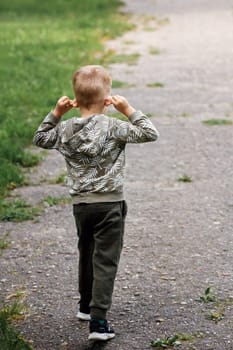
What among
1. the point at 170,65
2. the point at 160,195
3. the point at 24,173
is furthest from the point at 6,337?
the point at 170,65

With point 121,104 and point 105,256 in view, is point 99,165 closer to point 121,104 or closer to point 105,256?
point 121,104

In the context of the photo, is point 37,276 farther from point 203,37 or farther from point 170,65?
point 203,37

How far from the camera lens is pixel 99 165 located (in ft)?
15.4

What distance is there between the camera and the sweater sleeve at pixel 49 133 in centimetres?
483

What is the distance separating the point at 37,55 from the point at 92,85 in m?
11.7

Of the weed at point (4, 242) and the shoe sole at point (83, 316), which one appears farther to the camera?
the weed at point (4, 242)

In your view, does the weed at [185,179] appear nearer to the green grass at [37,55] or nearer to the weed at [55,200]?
the weed at [55,200]

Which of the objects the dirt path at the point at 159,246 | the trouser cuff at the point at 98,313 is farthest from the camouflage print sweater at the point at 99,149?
the dirt path at the point at 159,246

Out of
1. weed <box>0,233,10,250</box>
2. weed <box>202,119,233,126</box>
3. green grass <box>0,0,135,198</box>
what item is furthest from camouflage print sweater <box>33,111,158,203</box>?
weed <box>202,119,233,126</box>

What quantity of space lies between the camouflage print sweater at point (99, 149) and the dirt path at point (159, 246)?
29.5 inches

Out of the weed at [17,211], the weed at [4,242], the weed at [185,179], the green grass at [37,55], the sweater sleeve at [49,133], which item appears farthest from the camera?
the green grass at [37,55]

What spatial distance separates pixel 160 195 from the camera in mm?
7730

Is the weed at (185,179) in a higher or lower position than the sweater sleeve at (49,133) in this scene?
lower

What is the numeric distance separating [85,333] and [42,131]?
1028 mm
